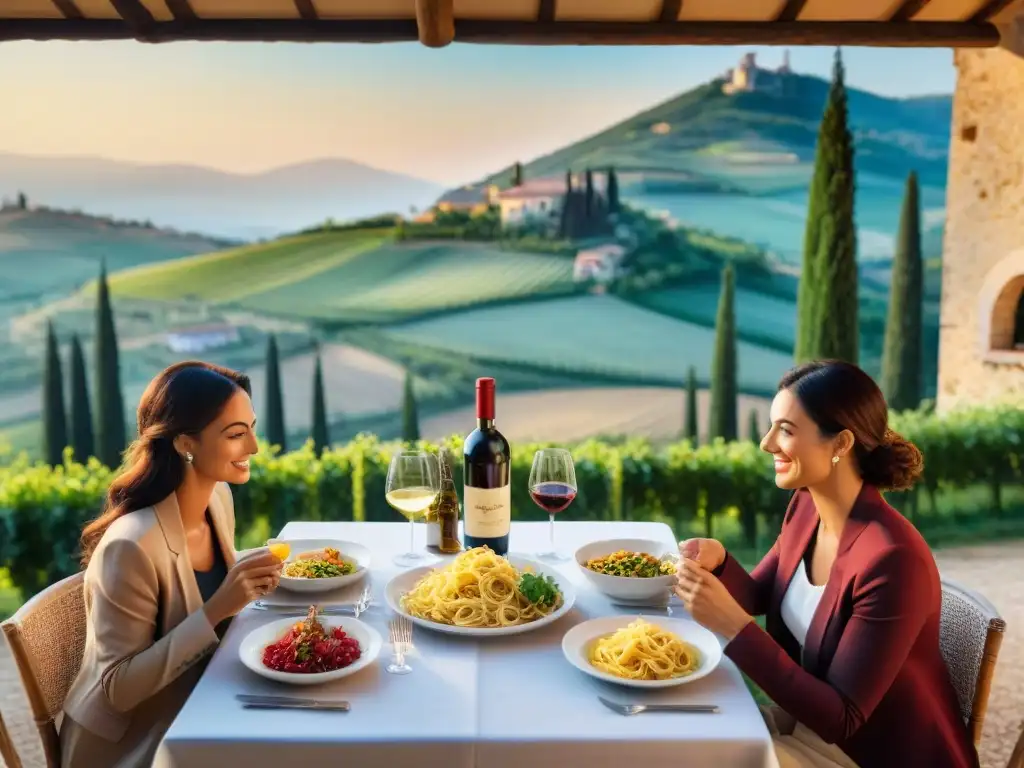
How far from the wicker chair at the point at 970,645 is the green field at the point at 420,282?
774cm

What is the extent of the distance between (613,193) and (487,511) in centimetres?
779

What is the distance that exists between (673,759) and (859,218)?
9.29 m

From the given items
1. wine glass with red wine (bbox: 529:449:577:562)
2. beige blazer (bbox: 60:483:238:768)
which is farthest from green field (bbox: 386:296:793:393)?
beige blazer (bbox: 60:483:238:768)

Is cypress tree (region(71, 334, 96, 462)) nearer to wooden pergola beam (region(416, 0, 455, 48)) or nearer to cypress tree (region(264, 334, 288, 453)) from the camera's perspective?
cypress tree (region(264, 334, 288, 453))

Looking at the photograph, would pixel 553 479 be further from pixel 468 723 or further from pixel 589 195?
pixel 589 195

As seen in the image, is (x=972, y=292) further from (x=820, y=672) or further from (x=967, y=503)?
(x=820, y=672)

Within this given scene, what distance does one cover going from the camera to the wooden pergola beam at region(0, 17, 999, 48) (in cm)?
379

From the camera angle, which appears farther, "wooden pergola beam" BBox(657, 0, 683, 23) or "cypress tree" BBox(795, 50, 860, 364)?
"cypress tree" BBox(795, 50, 860, 364)

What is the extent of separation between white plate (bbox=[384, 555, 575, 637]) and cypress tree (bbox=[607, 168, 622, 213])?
775 cm

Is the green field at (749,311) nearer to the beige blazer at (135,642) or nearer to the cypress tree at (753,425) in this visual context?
the cypress tree at (753,425)

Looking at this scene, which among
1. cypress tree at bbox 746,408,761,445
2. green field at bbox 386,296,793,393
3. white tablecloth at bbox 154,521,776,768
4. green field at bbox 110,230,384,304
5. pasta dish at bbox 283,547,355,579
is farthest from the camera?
green field at bbox 386,296,793,393

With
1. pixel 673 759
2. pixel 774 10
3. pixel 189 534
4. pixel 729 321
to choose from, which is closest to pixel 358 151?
pixel 729 321

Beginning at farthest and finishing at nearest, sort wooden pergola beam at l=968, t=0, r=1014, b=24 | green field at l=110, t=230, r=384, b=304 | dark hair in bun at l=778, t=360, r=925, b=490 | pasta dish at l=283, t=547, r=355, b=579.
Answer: green field at l=110, t=230, r=384, b=304 < wooden pergola beam at l=968, t=0, r=1014, b=24 < pasta dish at l=283, t=547, r=355, b=579 < dark hair in bun at l=778, t=360, r=925, b=490

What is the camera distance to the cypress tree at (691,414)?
9023 millimetres
